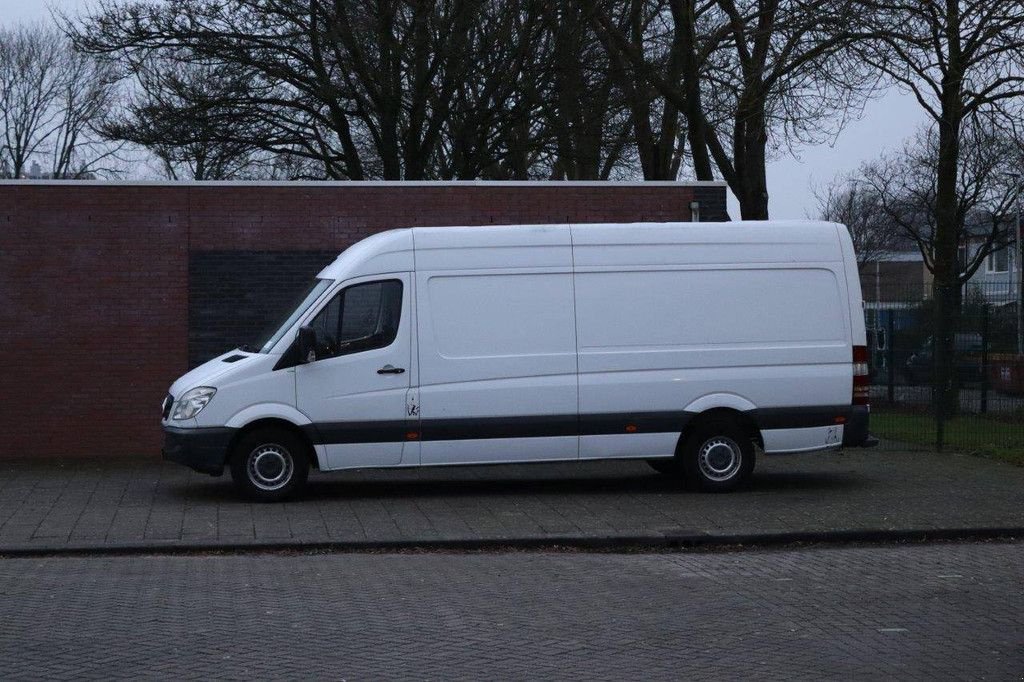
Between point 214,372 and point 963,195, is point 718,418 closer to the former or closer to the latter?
point 214,372

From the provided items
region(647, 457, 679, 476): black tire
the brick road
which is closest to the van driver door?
the brick road

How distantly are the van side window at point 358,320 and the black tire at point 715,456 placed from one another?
3.08m

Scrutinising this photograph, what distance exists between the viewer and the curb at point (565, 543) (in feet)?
32.9

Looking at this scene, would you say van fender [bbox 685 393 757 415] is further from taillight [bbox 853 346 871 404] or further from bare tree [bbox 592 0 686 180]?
bare tree [bbox 592 0 686 180]

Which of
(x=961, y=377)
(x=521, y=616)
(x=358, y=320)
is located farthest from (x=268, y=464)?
(x=961, y=377)

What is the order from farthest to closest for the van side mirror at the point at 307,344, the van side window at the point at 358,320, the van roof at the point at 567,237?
the van roof at the point at 567,237, the van side window at the point at 358,320, the van side mirror at the point at 307,344

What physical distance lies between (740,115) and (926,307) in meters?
4.69

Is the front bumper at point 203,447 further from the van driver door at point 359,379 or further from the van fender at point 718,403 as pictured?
the van fender at point 718,403

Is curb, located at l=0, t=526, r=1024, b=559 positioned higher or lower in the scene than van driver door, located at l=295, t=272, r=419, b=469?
lower

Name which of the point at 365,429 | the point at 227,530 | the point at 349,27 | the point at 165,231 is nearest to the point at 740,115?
the point at 349,27

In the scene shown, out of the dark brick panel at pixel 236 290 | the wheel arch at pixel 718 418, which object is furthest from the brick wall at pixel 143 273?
the wheel arch at pixel 718 418

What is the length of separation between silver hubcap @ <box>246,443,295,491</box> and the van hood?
0.76m

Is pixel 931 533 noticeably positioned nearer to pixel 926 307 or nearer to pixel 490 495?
pixel 490 495

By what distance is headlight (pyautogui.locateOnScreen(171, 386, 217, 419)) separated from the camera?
1207 centimetres
